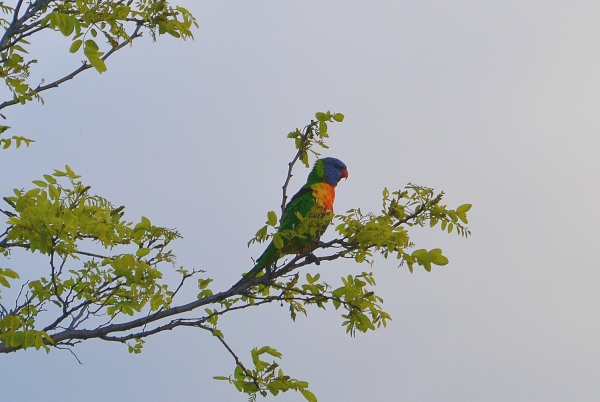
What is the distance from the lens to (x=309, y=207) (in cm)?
470

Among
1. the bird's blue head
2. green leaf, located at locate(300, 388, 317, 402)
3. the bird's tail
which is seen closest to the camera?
green leaf, located at locate(300, 388, 317, 402)

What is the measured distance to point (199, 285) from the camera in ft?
15.2

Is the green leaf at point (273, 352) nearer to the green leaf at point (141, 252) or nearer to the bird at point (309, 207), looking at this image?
the bird at point (309, 207)

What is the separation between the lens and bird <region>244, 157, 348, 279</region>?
3758 mm

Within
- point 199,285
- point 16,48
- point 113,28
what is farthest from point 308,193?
point 16,48

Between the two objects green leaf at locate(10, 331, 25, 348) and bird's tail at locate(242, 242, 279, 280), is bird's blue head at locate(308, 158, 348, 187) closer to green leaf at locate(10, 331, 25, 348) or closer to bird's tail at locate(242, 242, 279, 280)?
bird's tail at locate(242, 242, 279, 280)

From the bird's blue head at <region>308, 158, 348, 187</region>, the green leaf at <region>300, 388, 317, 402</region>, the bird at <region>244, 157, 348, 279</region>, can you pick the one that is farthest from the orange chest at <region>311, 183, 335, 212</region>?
the green leaf at <region>300, 388, 317, 402</region>

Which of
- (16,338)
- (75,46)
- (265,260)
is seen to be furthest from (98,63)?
(265,260)

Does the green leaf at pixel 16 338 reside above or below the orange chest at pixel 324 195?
Result: below

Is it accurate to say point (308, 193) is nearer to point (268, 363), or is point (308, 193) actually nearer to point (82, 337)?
point (268, 363)

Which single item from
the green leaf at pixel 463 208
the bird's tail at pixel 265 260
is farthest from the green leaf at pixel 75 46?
the green leaf at pixel 463 208

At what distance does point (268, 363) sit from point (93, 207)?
143 centimetres

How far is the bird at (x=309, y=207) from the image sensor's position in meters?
3.76

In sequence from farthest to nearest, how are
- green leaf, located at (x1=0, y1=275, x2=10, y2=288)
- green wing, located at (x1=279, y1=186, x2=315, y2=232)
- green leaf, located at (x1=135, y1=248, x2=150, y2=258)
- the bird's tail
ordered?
green wing, located at (x1=279, y1=186, x2=315, y2=232) → the bird's tail → green leaf, located at (x1=135, y1=248, x2=150, y2=258) → green leaf, located at (x1=0, y1=275, x2=10, y2=288)
